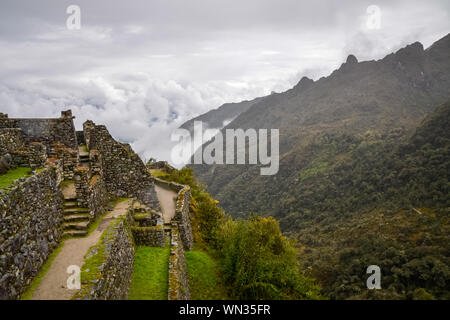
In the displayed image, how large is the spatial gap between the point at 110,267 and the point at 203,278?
6695 mm

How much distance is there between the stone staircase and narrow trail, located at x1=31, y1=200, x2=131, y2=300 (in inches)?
12.6

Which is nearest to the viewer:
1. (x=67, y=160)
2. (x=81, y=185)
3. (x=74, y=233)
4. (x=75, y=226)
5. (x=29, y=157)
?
(x=74, y=233)

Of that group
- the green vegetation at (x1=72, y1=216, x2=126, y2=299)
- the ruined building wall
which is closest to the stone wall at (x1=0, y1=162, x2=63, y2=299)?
the green vegetation at (x1=72, y1=216, x2=126, y2=299)

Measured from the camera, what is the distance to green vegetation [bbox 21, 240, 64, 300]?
8039mm

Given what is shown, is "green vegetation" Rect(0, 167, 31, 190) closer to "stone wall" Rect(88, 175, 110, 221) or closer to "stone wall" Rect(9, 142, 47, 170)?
"stone wall" Rect(9, 142, 47, 170)

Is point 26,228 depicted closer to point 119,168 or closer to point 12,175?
point 12,175

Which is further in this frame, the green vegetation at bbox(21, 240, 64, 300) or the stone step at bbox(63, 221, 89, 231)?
the stone step at bbox(63, 221, 89, 231)

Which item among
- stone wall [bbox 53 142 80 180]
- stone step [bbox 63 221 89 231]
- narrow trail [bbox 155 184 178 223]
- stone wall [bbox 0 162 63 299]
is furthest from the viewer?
narrow trail [bbox 155 184 178 223]

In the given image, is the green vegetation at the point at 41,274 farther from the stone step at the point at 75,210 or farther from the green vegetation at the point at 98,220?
the stone step at the point at 75,210

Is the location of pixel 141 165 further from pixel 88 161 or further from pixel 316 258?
pixel 316 258

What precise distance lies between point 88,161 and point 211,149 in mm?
175576

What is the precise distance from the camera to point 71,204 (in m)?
12.2

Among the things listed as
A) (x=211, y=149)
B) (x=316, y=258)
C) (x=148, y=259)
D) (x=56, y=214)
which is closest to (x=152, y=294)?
(x=148, y=259)

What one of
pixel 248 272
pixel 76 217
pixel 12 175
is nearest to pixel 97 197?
pixel 76 217
